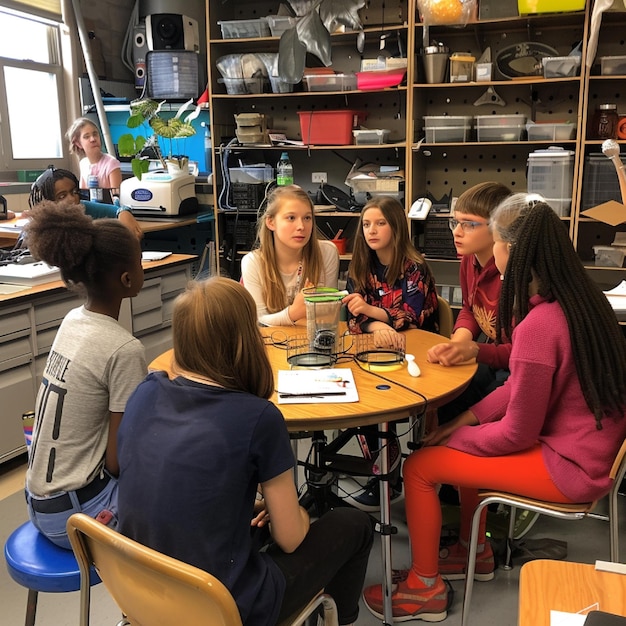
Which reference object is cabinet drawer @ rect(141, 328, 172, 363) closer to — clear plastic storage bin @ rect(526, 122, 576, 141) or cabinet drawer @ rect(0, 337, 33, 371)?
cabinet drawer @ rect(0, 337, 33, 371)

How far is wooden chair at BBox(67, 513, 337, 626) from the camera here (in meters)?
0.89

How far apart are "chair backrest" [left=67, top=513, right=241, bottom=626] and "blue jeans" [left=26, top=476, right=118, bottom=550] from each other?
0.29 metres

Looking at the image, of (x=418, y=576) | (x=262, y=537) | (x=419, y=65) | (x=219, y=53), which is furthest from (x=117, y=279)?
(x=219, y=53)

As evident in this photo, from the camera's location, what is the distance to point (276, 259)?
2428 mm

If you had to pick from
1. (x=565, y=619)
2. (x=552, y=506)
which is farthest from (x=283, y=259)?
(x=565, y=619)

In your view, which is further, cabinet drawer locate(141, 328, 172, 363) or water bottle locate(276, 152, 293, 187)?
water bottle locate(276, 152, 293, 187)

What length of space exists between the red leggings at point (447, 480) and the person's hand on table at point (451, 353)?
0.26 metres

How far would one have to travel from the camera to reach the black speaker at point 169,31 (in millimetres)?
Answer: 4828

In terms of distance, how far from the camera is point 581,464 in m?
1.48

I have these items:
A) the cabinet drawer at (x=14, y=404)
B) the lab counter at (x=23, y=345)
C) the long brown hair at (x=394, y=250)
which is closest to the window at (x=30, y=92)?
the lab counter at (x=23, y=345)

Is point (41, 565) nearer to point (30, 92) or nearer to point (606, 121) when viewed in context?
point (606, 121)

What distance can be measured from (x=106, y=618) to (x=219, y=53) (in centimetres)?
357

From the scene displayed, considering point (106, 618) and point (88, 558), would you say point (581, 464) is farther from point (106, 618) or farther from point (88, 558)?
point (106, 618)

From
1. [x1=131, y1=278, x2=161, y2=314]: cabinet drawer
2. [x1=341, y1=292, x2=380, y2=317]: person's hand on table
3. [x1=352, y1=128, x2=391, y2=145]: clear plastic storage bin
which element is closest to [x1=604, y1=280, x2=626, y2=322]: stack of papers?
[x1=341, y1=292, x2=380, y2=317]: person's hand on table
